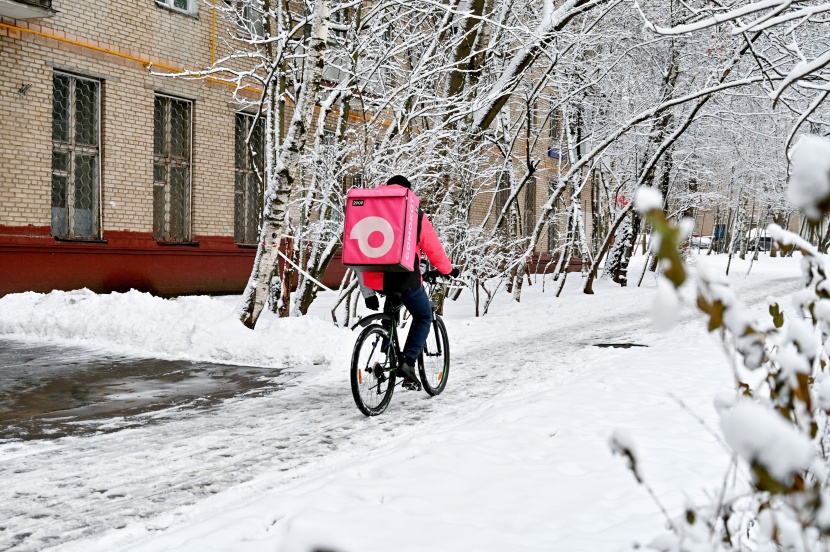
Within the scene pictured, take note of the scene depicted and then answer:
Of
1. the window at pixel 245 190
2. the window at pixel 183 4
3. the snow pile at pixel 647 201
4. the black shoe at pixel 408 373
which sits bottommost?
the black shoe at pixel 408 373

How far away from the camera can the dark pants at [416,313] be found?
671 centimetres

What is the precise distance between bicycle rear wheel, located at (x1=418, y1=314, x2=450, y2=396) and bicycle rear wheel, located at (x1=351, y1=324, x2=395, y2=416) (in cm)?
59

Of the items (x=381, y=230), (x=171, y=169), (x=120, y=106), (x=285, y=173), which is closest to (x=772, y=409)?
(x=381, y=230)

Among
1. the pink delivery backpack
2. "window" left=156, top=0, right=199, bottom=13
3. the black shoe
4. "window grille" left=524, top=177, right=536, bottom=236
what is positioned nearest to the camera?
the pink delivery backpack

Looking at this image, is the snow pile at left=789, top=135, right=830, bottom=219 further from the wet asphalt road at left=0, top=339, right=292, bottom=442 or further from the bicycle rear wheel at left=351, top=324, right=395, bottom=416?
the wet asphalt road at left=0, top=339, right=292, bottom=442

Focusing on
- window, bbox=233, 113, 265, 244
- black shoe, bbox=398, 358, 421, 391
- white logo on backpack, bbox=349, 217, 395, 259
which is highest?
window, bbox=233, 113, 265, 244

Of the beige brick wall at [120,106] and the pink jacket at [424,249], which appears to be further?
the beige brick wall at [120,106]

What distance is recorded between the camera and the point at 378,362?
6551mm

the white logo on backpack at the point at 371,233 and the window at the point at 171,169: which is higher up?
the window at the point at 171,169

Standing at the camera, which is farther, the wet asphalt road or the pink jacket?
the pink jacket

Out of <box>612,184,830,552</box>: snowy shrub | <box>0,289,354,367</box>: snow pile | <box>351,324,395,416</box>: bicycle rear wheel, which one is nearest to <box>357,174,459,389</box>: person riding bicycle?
<box>351,324,395,416</box>: bicycle rear wheel

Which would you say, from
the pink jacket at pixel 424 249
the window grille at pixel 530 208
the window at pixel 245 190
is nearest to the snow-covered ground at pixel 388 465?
the pink jacket at pixel 424 249

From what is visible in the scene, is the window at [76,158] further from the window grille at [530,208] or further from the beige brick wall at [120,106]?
the window grille at [530,208]

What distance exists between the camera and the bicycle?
6.28 meters
